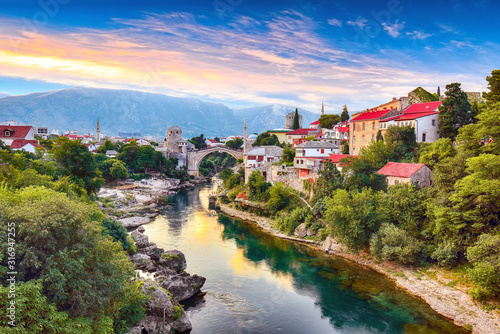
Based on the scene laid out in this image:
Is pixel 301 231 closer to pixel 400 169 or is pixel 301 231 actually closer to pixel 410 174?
pixel 400 169

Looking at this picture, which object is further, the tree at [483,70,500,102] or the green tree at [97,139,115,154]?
the green tree at [97,139,115,154]

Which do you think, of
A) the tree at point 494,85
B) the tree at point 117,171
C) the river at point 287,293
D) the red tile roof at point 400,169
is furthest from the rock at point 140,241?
the tree at point 117,171

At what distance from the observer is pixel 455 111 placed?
2611 cm

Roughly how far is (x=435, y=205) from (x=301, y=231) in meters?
10.8

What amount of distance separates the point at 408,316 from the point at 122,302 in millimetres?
12579

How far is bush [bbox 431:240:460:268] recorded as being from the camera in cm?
1791

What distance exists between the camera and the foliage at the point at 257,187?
35.4 meters

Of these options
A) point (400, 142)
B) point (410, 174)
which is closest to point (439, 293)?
point (410, 174)

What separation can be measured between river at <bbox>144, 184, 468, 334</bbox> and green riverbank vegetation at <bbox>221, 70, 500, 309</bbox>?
235cm

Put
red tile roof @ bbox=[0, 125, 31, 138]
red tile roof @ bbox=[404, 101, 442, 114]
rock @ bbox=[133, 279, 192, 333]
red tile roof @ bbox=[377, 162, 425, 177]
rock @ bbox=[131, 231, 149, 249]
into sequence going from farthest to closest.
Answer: red tile roof @ bbox=[0, 125, 31, 138] < red tile roof @ bbox=[404, 101, 442, 114] < red tile roof @ bbox=[377, 162, 425, 177] < rock @ bbox=[131, 231, 149, 249] < rock @ bbox=[133, 279, 192, 333]

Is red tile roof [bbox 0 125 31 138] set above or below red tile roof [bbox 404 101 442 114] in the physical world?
below

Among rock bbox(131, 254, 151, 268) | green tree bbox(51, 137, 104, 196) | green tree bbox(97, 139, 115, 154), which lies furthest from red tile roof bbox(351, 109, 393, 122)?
green tree bbox(97, 139, 115, 154)

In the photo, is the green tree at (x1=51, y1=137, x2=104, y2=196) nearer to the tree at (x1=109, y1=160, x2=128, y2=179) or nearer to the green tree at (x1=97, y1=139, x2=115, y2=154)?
the tree at (x1=109, y1=160, x2=128, y2=179)

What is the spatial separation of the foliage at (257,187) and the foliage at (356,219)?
1342cm
